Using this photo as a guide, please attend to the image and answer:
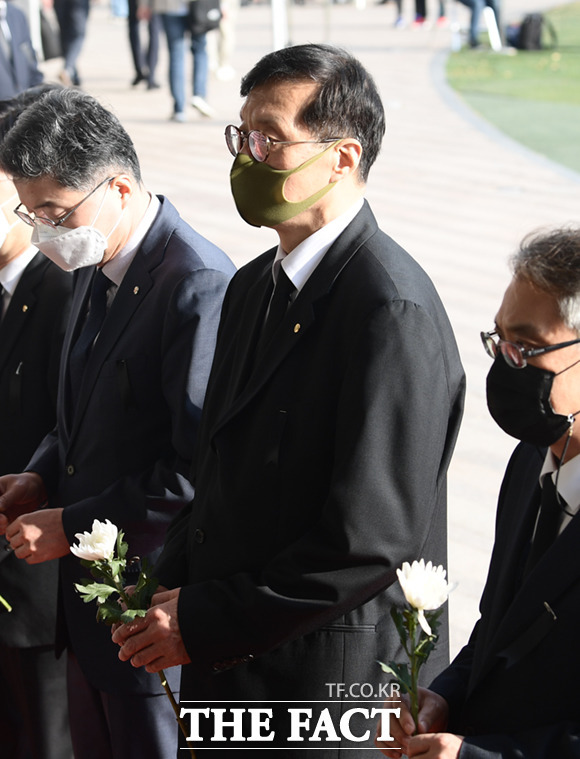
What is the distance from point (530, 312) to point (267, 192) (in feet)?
2.33

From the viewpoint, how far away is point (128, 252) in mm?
3203

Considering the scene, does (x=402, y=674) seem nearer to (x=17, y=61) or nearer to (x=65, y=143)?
(x=65, y=143)

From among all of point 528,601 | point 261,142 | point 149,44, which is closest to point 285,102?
point 261,142

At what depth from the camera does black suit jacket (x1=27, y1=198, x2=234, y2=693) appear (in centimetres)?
298

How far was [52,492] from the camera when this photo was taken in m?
3.37

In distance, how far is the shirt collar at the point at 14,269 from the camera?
362cm

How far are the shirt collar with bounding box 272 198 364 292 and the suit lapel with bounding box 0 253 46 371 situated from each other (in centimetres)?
130

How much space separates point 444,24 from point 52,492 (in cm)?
2232

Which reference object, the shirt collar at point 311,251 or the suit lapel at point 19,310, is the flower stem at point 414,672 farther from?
the suit lapel at point 19,310

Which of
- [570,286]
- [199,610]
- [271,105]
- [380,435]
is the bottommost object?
[199,610]

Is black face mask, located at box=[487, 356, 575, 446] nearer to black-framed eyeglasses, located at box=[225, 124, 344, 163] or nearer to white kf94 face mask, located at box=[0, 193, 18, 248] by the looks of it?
black-framed eyeglasses, located at box=[225, 124, 344, 163]

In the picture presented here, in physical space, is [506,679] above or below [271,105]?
below

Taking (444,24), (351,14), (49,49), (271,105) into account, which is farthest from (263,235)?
(351,14)

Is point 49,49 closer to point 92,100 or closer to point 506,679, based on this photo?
point 92,100
